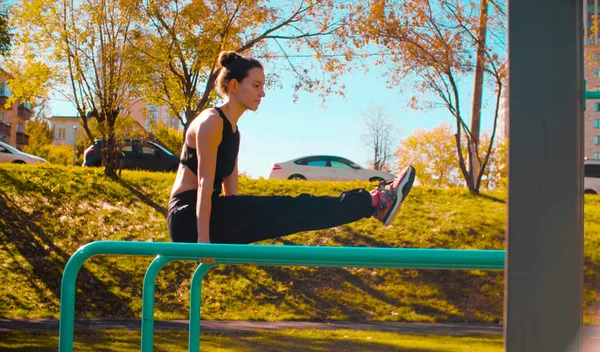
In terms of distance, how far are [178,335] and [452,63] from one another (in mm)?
8696

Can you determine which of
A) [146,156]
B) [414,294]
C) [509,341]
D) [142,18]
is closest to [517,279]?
[509,341]

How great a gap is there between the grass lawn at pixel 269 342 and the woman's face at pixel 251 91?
4041 millimetres

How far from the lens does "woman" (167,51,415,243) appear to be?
2766 millimetres

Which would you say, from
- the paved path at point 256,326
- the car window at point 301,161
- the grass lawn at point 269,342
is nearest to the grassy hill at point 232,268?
the paved path at point 256,326

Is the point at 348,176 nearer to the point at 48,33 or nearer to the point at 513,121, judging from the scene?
the point at 48,33

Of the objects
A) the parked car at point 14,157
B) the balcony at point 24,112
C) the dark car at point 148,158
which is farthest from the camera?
the balcony at point 24,112

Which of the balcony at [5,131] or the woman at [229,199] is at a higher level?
the balcony at [5,131]

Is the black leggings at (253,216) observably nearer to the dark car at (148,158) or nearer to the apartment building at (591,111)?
the apartment building at (591,111)

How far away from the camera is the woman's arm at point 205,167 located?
108 inches

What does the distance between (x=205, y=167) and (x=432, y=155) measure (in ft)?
121

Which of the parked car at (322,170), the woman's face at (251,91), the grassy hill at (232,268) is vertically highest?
the parked car at (322,170)

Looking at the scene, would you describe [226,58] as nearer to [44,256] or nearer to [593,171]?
[44,256]

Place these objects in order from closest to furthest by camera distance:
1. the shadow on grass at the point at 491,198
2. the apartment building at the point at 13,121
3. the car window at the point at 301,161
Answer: the shadow on grass at the point at 491,198 < the car window at the point at 301,161 < the apartment building at the point at 13,121

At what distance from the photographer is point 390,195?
3182mm
